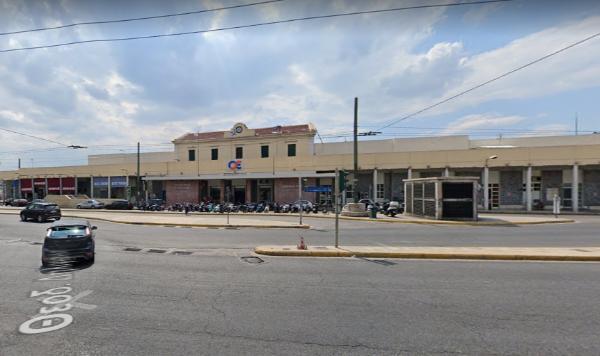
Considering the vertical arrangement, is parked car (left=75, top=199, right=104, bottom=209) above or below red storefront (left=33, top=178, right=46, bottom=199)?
below

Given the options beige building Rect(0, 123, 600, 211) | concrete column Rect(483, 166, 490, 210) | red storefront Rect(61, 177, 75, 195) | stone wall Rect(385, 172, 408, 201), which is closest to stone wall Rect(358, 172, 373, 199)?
beige building Rect(0, 123, 600, 211)

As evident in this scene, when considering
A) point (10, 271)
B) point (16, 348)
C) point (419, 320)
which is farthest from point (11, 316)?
point (419, 320)

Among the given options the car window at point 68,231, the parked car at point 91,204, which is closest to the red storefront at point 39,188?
the parked car at point 91,204

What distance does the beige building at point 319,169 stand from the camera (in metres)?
34.3

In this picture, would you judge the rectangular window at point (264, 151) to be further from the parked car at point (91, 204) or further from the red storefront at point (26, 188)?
the red storefront at point (26, 188)

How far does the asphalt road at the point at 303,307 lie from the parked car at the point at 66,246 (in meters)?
0.45

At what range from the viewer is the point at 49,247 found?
30.3ft

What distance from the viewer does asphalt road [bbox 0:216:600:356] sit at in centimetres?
433

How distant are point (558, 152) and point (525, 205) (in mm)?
6539

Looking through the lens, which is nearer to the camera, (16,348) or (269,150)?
(16,348)

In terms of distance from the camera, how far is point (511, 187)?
3609 cm

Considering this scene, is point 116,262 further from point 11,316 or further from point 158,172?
point 158,172

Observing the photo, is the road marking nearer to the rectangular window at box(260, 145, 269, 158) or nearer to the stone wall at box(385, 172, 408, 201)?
the stone wall at box(385, 172, 408, 201)

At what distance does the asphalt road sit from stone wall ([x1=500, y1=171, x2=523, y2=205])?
31209mm
